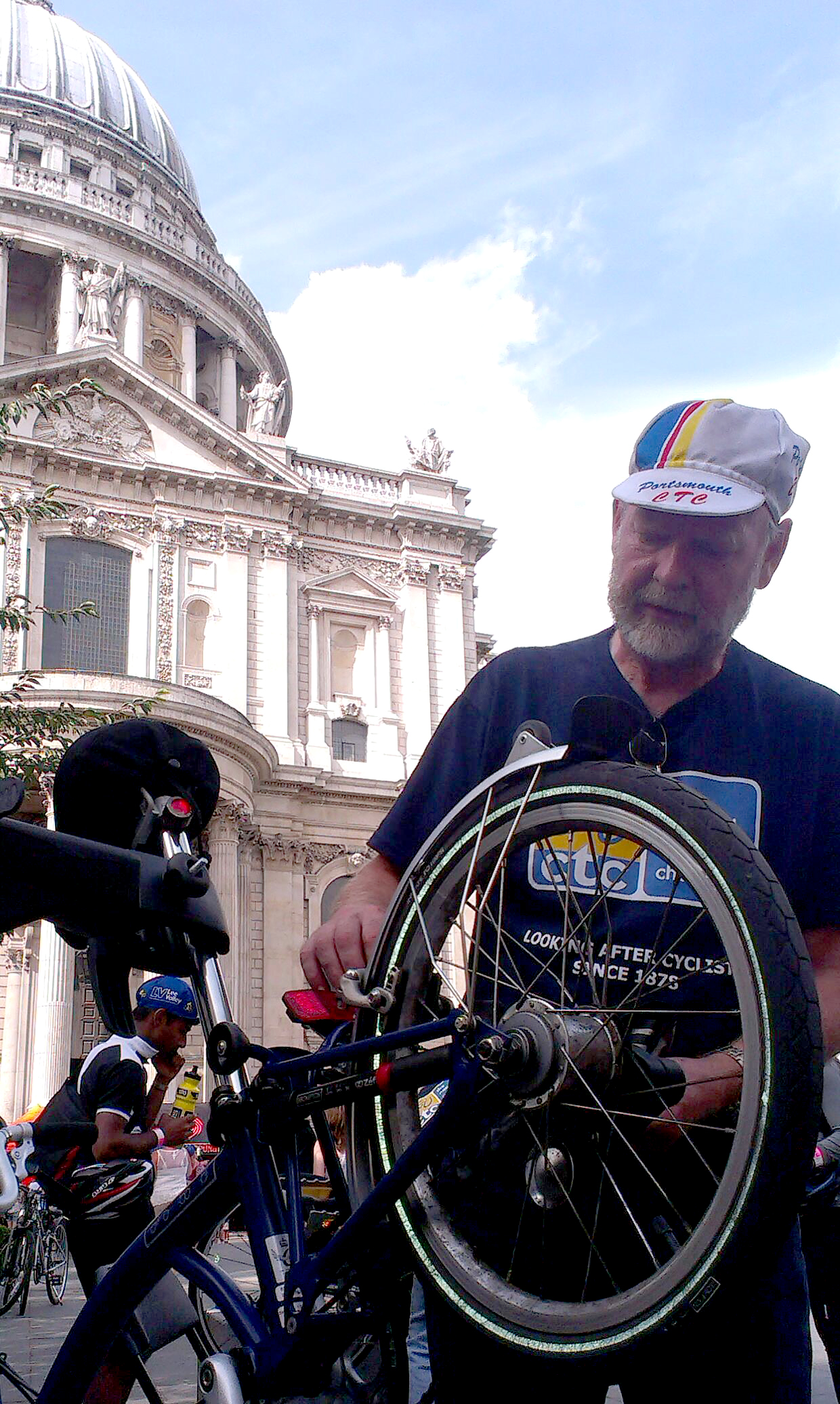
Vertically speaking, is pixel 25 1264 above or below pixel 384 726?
below

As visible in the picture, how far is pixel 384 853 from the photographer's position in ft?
7.18

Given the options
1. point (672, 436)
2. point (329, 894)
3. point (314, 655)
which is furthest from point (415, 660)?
point (672, 436)

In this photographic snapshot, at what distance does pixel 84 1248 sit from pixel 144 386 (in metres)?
29.0

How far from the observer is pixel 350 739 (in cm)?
3173

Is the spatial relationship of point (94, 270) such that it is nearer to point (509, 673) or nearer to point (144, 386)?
point (144, 386)

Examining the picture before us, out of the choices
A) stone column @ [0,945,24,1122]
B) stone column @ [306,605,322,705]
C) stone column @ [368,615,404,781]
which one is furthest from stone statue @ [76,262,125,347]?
stone column @ [0,945,24,1122]

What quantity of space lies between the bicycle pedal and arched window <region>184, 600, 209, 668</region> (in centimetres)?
2919

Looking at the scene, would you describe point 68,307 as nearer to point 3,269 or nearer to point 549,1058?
point 3,269

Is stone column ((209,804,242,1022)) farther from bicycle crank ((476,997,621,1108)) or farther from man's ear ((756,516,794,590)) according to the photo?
bicycle crank ((476,997,621,1108))

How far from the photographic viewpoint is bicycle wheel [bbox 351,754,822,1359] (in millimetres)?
1395

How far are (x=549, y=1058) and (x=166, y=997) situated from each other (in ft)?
12.2

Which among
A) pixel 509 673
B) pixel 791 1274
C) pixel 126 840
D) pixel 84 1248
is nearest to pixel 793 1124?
pixel 791 1274

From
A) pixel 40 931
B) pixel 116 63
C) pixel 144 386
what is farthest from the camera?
pixel 116 63

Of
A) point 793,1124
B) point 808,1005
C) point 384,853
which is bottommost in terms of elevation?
point 793,1124
